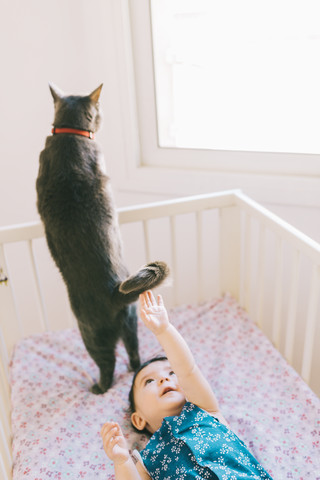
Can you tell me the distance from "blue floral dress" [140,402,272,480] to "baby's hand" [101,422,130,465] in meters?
0.09

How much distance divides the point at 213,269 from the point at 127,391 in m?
0.71

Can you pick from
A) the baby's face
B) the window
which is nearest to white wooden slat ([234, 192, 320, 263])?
the window

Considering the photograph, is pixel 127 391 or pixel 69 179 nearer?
pixel 69 179

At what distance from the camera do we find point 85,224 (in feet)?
3.14

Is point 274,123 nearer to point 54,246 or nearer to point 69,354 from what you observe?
point 54,246

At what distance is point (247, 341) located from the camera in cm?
124

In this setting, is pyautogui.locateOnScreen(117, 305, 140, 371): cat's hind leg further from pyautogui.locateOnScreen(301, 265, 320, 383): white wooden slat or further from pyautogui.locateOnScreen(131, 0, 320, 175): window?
pyautogui.locateOnScreen(131, 0, 320, 175): window

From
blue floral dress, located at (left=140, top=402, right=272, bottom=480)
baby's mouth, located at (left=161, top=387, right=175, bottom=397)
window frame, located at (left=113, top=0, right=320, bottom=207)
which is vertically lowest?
blue floral dress, located at (left=140, top=402, right=272, bottom=480)

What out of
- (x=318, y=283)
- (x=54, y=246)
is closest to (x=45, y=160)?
(x=54, y=246)

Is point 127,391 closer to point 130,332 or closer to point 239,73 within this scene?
point 130,332

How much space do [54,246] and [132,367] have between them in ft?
1.37

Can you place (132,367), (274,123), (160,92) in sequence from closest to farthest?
(132,367) → (274,123) → (160,92)

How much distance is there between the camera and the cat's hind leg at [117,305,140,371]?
1.07 m

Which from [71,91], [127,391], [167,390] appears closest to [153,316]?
[167,390]
